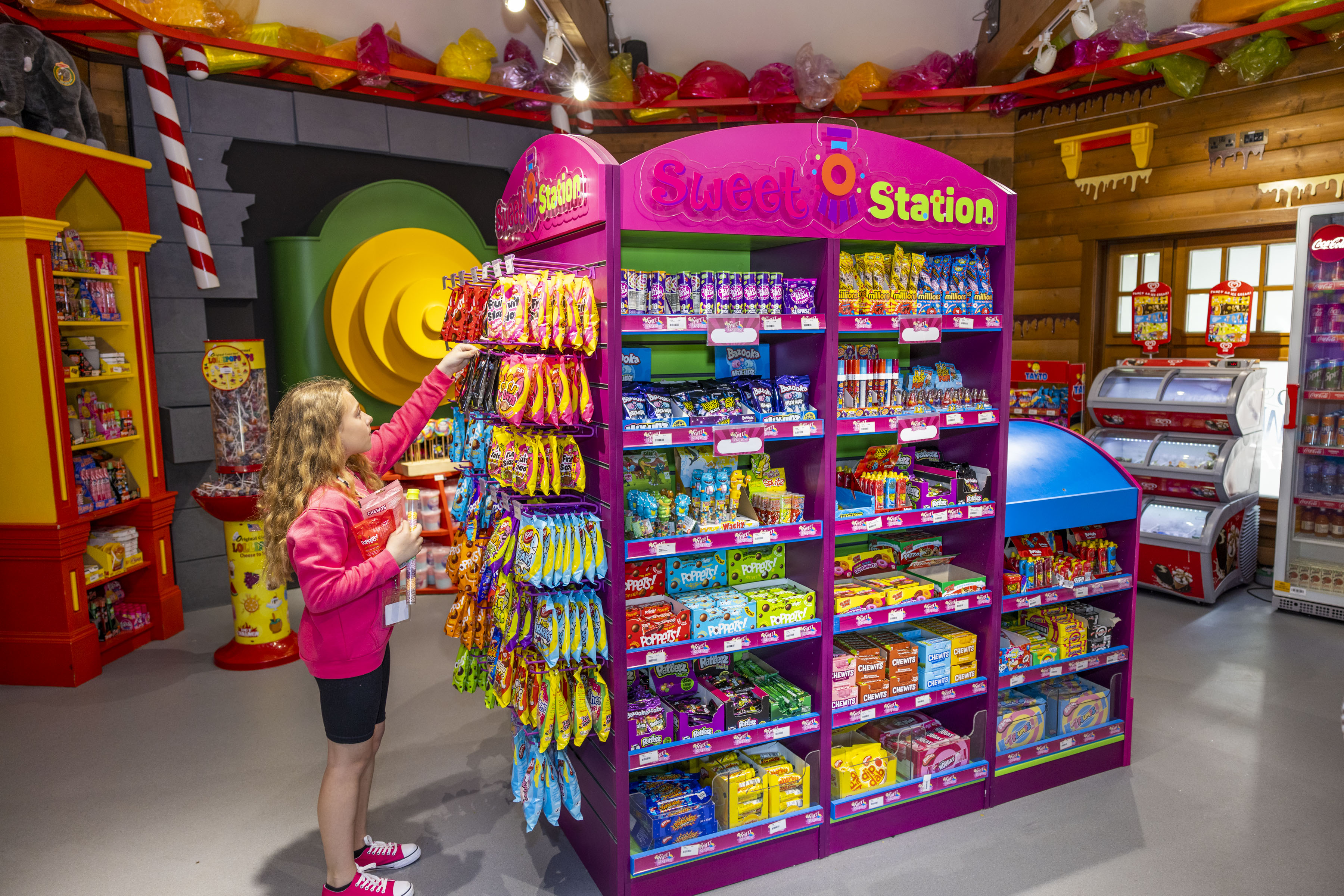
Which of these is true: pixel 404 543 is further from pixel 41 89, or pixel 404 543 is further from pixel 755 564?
pixel 41 89

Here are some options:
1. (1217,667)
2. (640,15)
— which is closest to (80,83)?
(640,15)

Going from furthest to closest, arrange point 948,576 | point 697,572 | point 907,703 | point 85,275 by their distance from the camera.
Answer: point 85,275 → point 948,576 → point 907,703 → point 697,572

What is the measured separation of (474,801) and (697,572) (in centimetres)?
136

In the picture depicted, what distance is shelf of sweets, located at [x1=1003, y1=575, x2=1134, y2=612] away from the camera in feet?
10.4

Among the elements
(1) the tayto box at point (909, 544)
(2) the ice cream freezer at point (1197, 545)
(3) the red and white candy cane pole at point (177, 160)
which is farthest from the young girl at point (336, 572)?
(2) the ice cream freezer at point (1197, 545)

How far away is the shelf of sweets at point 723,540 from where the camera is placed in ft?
8.16

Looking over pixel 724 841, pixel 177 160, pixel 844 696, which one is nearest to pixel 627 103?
pixel 177 160

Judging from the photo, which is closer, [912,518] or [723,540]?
[723,540]

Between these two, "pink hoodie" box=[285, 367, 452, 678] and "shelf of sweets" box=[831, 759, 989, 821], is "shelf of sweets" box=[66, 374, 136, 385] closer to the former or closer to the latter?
"pink hoodie" box=[285, 367, 452, 678]

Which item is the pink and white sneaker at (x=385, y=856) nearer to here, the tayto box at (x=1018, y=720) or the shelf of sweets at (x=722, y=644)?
the shelf of sweets at (x=722, y=644)

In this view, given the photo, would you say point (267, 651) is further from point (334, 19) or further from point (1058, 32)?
point (1058, 32)

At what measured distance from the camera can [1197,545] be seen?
5234 millimetres

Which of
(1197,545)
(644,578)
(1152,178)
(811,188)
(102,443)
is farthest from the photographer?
(1152,178)

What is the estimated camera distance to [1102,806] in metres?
3.13
